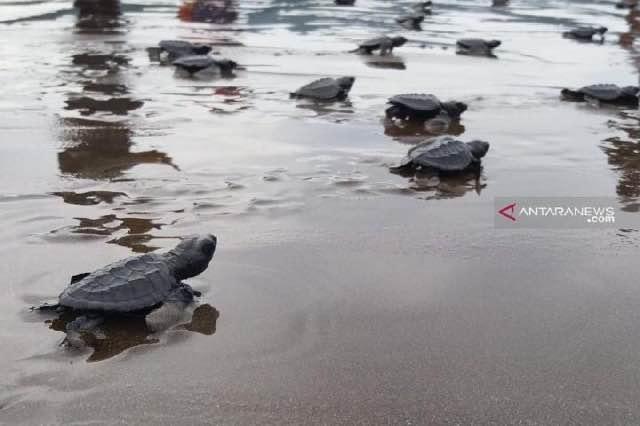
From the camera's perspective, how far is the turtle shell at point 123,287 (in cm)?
243

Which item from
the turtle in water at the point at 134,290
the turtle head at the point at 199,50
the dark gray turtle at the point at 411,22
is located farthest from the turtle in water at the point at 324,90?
the dark gray turtle at the point at 411,22

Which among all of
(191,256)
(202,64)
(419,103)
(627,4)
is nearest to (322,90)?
(419,103)

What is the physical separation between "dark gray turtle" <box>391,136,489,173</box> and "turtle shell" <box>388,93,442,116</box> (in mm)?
1251

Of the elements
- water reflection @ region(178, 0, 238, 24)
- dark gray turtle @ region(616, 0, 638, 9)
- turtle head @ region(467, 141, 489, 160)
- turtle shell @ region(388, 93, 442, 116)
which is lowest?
dark gray turtle @ region(616, 0, 638, 9)

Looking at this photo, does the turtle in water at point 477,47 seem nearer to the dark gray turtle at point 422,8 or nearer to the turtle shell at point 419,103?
the turtle shell at point 419,103

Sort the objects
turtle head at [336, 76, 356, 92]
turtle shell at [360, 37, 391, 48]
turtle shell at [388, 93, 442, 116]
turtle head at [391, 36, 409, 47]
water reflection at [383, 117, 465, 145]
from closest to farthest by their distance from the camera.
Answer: water reflection at [383, 117, 465, 145] < turtle shell at [388, 93, 442, 116] < turtle head at [336, 76, 356, 92] < turtle shell at [360, 37, 391, 48] < turtle head at [391, 36, 409, 47]

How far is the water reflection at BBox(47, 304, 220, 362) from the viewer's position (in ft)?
7.81

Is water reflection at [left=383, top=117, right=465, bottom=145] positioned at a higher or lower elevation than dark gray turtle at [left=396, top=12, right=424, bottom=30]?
lower

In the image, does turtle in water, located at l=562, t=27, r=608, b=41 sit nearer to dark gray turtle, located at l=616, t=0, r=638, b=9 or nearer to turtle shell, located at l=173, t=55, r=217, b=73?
turtle shell, located at l=173, t=55, r=217, b=73

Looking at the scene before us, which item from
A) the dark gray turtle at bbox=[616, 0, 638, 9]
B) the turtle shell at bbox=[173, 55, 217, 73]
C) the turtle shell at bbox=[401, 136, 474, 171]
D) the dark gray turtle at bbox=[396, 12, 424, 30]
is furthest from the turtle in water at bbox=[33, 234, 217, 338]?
the dark gray turtle at bbox=[616, 0, 638, 9]

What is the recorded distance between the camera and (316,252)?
10.7ft

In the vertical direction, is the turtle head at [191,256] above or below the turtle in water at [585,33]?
above

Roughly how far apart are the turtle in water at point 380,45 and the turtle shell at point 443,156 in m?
5.47

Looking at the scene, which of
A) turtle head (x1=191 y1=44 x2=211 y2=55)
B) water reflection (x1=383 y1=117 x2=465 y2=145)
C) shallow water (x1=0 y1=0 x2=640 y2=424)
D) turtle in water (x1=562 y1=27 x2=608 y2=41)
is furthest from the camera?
turtle in water (x1=562 y1=27 x2=608 y2=41)
